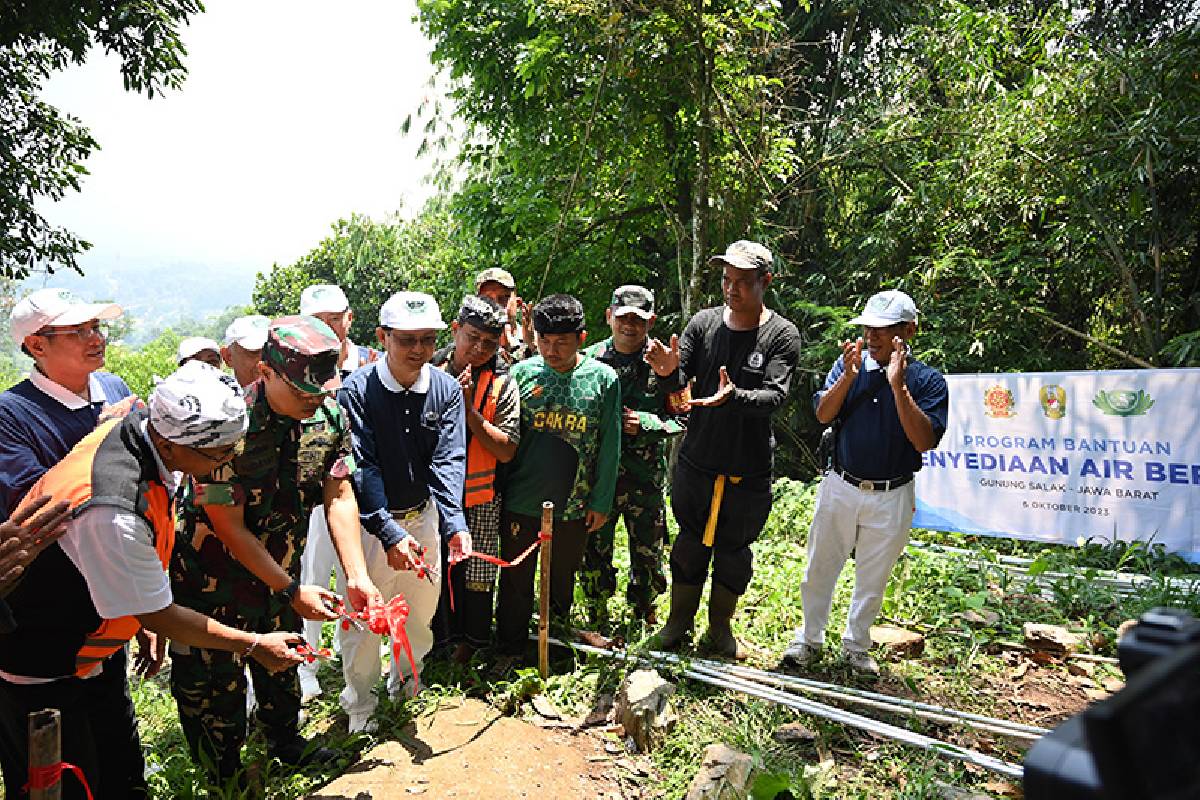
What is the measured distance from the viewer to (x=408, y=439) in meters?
3.59

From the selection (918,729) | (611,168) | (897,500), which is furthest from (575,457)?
(611,168)

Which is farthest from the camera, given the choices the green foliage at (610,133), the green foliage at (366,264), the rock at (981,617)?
the green foliage at (366,264)

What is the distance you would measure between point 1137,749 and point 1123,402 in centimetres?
653

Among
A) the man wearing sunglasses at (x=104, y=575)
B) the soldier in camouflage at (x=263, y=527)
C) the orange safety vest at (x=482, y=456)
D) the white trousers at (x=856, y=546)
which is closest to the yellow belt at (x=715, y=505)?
the white trousers at (x=856, y=546)

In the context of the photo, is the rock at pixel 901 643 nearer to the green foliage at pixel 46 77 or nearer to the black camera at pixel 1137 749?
the black camera at pixel 1137 749

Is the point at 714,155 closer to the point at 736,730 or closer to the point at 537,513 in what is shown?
the point at 537,513

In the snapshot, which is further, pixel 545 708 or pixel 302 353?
pixel 545 708

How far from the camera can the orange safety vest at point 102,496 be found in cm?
208

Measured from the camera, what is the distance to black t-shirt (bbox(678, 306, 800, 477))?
13.8 ft

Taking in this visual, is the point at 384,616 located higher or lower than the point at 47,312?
lower

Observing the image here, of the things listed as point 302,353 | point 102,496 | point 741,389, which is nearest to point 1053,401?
point 741,389

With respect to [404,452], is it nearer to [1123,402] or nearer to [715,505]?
[715,505]

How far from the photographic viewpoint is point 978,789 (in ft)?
10.3

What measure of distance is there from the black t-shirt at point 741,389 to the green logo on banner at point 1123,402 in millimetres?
3577
